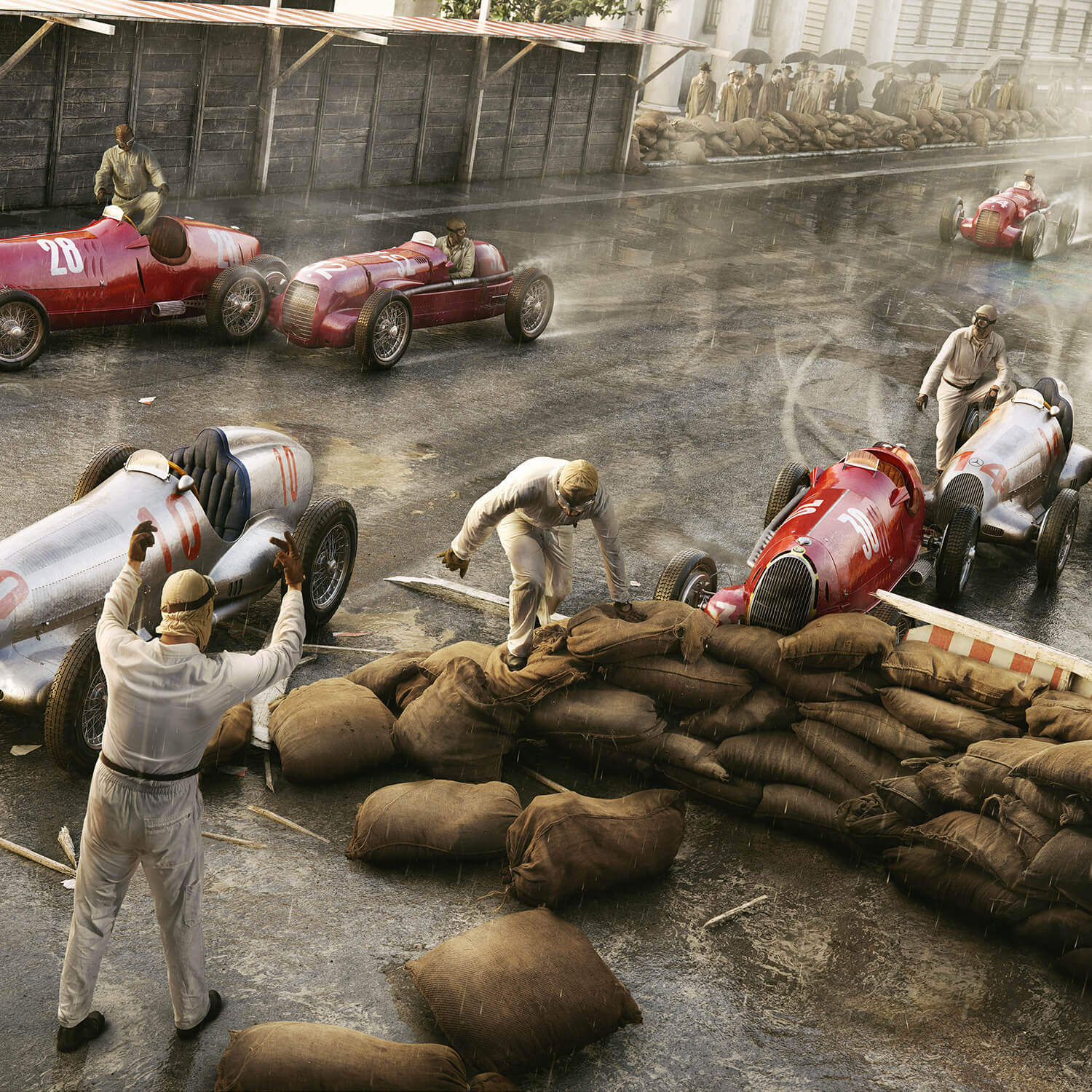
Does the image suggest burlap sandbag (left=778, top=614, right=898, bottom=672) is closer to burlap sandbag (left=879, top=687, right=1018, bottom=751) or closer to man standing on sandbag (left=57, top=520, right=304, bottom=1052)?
burlap sandbag (left=879, top=687, right=1018, bottom=751)

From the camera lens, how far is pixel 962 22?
54531mm

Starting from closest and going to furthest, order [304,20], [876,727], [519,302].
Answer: [876,727], [519,302], [304,20]

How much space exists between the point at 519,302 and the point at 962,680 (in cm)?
961

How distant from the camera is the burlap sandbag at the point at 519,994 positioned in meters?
Answer: 5.16

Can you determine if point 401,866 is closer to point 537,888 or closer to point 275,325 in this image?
point 537,888

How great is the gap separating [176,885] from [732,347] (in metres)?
13.4

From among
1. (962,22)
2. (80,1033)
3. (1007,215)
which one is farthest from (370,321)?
(962,22)

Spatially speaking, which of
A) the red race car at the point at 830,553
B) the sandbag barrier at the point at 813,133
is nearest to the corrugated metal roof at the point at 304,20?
the sandbag barrier at the point at 813,133

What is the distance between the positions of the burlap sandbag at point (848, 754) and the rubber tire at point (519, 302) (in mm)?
9425

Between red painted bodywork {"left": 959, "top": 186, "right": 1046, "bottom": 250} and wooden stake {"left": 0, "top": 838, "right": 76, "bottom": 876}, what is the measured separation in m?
23.6

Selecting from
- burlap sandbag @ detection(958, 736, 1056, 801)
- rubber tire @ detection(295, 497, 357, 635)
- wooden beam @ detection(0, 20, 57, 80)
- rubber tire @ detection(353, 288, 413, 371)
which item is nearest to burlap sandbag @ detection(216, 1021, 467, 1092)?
burlap sandbag @ detection(958, 736, 1056, 801)

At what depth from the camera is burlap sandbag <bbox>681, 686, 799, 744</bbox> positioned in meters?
7.23

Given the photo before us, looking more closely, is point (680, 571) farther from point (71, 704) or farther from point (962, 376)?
point (962, 376)

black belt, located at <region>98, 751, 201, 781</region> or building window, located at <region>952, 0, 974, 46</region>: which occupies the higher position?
building window, located at <region>952, 0, 974, 46</region>
